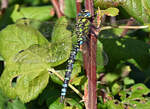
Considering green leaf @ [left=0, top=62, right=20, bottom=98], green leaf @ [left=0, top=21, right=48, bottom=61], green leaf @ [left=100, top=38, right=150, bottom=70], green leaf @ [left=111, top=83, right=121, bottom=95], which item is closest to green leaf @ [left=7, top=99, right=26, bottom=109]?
green leaf @ [left=0, top=62, right=20, bottom=98]

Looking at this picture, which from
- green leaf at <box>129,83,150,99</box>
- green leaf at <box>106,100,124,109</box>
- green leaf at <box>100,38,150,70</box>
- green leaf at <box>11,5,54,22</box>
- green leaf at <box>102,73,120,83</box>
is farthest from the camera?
green leaf at <box>11,5,54,22</box>

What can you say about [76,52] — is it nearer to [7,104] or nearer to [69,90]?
[69,90]

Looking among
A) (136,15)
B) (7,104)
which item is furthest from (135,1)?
(7,104)

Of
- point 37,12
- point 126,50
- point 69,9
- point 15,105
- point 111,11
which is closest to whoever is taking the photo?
point 111,11

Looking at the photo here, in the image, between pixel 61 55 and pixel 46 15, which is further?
pixel 46 15

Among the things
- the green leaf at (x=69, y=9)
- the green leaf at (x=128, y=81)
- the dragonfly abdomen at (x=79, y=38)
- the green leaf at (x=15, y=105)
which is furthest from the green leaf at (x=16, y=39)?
the green leaf at (x=128, y=81)

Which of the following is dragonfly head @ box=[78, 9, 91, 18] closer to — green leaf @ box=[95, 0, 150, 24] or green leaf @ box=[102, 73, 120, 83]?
green leaf @ box=[95, 0, 150, 24]

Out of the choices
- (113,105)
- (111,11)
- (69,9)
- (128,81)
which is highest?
(111,11)

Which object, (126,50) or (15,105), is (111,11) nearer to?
(126,50)

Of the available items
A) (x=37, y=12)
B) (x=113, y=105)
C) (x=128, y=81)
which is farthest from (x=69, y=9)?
(x=113, y=105)
